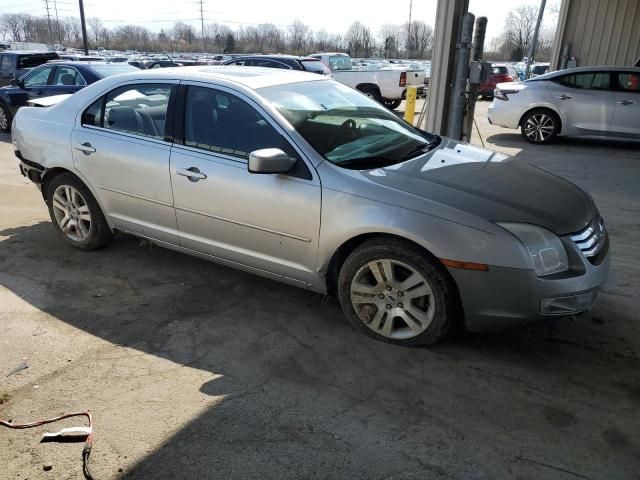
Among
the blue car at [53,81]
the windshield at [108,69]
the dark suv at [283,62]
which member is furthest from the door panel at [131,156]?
the dark suv at [283,62]

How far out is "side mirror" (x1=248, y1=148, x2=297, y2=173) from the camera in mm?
3166

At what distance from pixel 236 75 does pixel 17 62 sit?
13.3 meters

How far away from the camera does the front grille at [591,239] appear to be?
3029 mm

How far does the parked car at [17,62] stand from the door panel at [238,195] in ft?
43.1

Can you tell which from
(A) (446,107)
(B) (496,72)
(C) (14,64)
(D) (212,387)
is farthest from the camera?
(B) (496,72)

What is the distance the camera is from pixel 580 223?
3129mm

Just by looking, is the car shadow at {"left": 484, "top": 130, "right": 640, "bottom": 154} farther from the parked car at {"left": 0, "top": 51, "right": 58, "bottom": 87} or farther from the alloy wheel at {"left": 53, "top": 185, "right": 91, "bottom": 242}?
the parked car at {"left": 0, "top": 51, "right": 58, "bottom": 87}

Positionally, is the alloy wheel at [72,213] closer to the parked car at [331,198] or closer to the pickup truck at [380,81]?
the parked car at [331,198]

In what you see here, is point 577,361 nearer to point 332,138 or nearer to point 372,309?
point 372,309

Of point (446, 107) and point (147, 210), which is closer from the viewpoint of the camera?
point (147, 210)

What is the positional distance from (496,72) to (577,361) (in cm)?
2195

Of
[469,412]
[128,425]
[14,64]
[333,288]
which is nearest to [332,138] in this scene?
[333,288]

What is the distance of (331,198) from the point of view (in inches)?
126

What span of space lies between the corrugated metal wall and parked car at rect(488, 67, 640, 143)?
4230 millimetres
